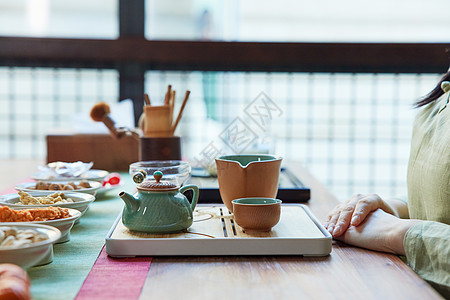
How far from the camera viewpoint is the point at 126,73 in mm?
2943

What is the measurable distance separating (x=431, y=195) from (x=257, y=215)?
43 centimetres

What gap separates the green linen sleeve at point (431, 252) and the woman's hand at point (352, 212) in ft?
0.45

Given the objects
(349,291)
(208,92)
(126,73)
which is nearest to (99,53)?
(126,73)

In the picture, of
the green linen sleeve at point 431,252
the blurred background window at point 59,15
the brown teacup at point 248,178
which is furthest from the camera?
the blurred background window at point 59,15

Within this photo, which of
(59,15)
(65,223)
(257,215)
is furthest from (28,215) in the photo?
(59,15)

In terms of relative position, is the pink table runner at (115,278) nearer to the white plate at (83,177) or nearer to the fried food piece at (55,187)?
the fried food piece at (55,187)

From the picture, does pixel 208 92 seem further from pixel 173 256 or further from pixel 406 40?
pixel 173 256

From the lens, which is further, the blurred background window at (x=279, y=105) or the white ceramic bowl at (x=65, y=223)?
the blurred background window at (x=279, y=105)

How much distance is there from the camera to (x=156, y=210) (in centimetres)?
99

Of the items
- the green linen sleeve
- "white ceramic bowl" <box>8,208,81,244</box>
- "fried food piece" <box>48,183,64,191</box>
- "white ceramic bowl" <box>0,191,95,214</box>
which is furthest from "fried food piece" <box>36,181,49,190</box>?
the green linen sleeve

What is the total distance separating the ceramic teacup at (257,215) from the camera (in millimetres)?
987

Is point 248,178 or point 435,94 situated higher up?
point 435,94

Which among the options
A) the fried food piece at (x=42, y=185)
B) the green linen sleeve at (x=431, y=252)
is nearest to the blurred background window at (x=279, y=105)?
the fried food piece at (x=42, y=185)

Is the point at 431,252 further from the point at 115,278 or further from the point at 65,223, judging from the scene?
the point at 65,223
